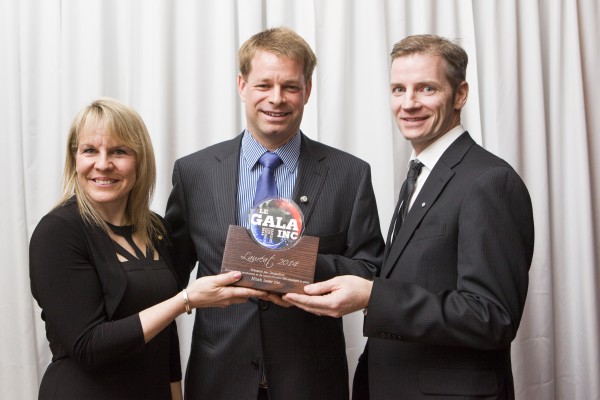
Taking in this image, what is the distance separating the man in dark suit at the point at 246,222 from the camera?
2037 mm

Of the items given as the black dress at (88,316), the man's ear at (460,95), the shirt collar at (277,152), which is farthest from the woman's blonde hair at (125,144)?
the man's ear at (460,95)

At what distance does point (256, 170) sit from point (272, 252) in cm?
53

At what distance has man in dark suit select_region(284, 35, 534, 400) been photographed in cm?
167

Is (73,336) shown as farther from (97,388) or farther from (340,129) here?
(340,129)

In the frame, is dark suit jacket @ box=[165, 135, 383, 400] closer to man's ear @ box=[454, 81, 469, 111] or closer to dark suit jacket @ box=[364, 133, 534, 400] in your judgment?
dark suit jacket @ box=[364, 133, 534, 400]

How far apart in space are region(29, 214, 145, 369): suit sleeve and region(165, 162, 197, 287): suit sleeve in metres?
0.47

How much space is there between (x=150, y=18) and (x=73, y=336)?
1655 millimetres

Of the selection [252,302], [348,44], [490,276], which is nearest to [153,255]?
[252,302]

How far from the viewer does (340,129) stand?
3104mm

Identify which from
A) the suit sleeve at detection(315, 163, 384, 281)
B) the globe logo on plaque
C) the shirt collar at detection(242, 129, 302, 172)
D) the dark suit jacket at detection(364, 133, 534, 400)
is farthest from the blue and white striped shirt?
the dark suit jacket at detection(364, 133, 534, 400)

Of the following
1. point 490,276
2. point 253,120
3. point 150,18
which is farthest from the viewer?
point 150,18

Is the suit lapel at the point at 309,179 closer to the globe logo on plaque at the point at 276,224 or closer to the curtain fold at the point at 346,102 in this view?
the globe logo on plaque at the point at 276,224

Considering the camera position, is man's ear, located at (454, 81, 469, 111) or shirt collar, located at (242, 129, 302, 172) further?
shirt collar, located at (242, 129, 302, 172)

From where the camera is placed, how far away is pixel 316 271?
1988 millimetres
